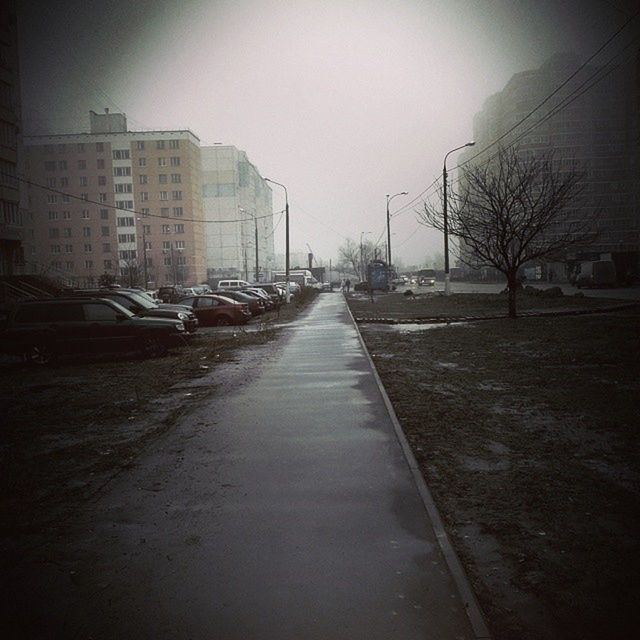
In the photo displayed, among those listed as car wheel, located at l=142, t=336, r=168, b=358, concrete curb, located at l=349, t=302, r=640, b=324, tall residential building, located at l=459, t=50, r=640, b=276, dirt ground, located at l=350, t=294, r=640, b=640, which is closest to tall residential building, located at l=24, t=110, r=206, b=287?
tall residential building, located at l=459, t=50, r=640, b=276

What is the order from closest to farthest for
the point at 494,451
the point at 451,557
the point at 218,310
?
the point at 451,557
the point at 494,451
the point at 218,310

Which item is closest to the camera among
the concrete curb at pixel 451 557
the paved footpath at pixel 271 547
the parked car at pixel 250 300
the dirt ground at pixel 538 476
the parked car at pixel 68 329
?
the concrete curb at pixel 451 557

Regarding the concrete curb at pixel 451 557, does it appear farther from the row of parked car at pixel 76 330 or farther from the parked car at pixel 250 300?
the parked car at pixel 250 300

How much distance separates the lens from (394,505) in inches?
166

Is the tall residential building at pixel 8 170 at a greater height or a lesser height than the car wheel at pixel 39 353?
greater

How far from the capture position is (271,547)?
356 centimetres

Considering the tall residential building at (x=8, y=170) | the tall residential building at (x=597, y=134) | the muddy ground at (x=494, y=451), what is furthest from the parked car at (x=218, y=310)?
the tall residential building at (x=597, y=134)

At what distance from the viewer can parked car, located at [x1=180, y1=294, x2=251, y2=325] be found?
74.2 feet

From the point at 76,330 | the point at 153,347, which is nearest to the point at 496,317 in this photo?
the point at 153,347

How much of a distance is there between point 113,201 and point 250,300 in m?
75.5

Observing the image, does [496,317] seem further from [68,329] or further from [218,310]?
[68,329]

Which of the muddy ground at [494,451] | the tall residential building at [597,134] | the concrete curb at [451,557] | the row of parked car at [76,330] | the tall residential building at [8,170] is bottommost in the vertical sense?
the muddy ground at [494,451]

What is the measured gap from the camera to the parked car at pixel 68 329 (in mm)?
12953

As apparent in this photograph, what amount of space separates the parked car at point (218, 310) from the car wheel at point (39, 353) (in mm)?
9611
